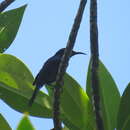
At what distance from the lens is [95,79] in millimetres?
2604

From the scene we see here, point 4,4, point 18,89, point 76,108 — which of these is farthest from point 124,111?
point 4,4

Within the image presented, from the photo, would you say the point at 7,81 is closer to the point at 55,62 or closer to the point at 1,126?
the point at 1,126

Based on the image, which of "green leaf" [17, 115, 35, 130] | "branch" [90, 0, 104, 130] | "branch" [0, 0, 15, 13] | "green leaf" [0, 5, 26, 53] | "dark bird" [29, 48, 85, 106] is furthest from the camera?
"dark bird" [29, 48, 85, 106]

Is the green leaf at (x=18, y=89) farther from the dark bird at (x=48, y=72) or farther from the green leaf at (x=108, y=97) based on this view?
the dark bird at (x=48, y=72)

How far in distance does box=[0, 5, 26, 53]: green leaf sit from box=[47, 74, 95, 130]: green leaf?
2.52ft

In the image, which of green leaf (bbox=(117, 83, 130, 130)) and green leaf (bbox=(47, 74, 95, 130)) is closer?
green leaf (bbox=(117, 83, 130, 130))

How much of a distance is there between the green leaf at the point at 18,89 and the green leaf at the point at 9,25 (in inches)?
7.5

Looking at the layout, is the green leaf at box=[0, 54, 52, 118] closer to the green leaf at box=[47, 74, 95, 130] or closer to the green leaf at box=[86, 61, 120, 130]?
the green leaf at box=[47, 74, 95, 130]

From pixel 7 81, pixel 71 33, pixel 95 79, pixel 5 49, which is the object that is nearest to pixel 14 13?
pixel 5 49

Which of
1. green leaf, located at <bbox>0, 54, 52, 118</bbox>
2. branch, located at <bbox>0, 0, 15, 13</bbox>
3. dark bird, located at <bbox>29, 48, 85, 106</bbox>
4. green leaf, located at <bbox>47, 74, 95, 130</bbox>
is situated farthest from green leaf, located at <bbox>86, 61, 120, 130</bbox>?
dark bird, located at <bbox>29, 48, 85, 106</bbox>

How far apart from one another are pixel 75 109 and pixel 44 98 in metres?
0.36

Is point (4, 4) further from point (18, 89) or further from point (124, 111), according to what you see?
point (124, 111)

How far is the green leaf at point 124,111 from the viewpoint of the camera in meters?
2.95

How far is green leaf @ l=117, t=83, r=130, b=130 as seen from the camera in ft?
9.67
